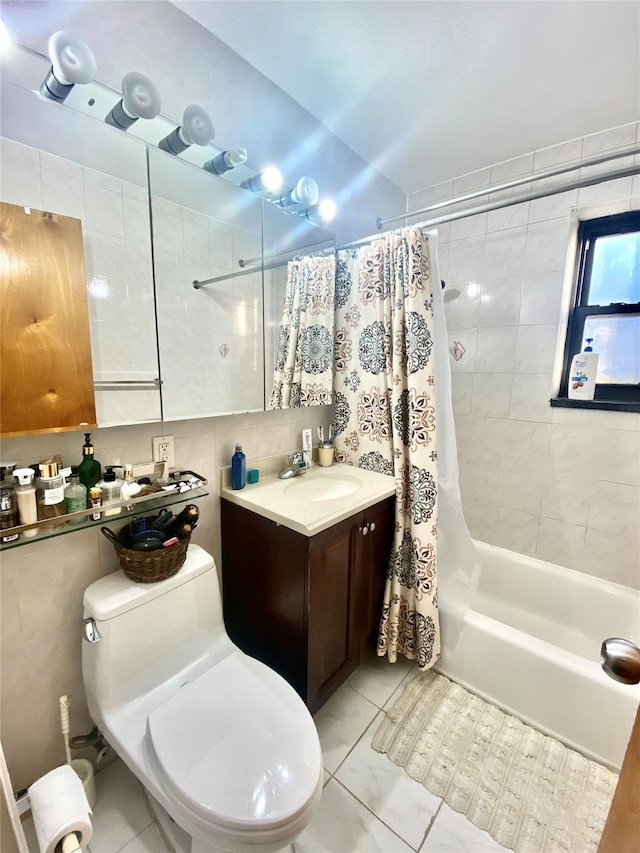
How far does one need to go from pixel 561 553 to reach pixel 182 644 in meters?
1.94

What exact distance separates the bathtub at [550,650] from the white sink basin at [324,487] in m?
0.76

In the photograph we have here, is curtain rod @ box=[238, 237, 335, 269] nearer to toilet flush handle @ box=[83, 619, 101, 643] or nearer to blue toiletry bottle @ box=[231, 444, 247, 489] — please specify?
blue toiletry bottle @ box=[231, 444, 247, 489]

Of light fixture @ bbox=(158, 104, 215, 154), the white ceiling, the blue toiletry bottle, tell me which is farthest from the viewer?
the blue toiletry bottle

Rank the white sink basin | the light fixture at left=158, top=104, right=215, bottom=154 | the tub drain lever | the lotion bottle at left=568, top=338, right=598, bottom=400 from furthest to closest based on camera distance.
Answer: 1. the lotion bottle at left=568, top=338, right=598, bottom=400
2. the white sink basin
3. the light fixture at left=158, top=104, right=215, bottom=154
4. the tub drain lever

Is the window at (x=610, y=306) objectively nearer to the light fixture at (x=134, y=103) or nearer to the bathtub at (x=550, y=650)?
the bathtub at (x=550, y=650)

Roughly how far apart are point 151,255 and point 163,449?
0.63m

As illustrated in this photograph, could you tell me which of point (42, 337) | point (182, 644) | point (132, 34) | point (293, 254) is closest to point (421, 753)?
point (182, 644)

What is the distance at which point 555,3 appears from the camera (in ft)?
3.67

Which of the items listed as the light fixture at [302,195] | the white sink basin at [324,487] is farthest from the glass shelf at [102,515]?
the light fixture at [302,195]

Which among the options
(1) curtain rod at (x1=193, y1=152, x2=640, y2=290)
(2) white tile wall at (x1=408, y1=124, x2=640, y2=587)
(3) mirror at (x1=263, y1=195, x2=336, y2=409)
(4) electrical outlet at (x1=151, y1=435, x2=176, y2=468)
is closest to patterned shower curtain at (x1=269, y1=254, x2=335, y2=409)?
(3) mirror at (x1=263, y1=195, x2=336, y2=409)

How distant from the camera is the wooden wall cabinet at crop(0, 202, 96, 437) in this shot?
2.77 ft

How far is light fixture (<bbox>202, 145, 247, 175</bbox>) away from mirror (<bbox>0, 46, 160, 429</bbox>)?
0.22m

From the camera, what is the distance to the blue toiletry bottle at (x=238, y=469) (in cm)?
138

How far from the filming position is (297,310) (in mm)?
1589
